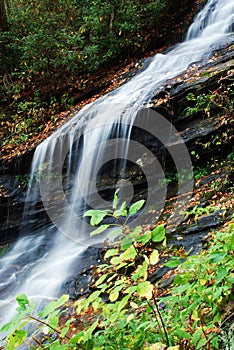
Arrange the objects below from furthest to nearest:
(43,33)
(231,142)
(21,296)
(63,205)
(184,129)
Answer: (43,33) → (63,205) → (184,129) → (231,142) → (21,296)

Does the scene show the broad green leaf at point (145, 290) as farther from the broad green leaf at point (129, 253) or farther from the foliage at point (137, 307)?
the broad green leaf at point (129, 253)

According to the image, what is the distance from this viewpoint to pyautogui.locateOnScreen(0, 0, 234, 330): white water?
5629 millimetres

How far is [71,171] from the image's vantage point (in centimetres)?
765

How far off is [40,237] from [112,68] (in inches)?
263

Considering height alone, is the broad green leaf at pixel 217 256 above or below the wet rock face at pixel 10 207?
above

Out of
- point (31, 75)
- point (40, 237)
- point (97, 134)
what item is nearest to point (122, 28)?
point (31, 75)

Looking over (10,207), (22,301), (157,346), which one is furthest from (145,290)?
(10,207)

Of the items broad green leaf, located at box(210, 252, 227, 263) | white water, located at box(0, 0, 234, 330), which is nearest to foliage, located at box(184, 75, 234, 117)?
white water, located at box(0, 0, 234, 330)

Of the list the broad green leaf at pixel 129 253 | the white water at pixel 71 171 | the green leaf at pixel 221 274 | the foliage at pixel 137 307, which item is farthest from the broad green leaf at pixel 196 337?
the white water at pixel 71 171

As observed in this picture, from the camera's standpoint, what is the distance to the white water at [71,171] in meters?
5.63

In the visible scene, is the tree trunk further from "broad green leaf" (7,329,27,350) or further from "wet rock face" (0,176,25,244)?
"broad green leaf" (7,329,27,350)

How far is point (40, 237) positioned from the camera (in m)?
7.09

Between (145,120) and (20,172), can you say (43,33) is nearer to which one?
(20,172)

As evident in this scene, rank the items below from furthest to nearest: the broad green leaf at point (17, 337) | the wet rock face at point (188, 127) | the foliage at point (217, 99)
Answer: the wet rock face at point (188, 127)
the foliage at point (217, 99)
the broad green leaf at point (17, 337)
